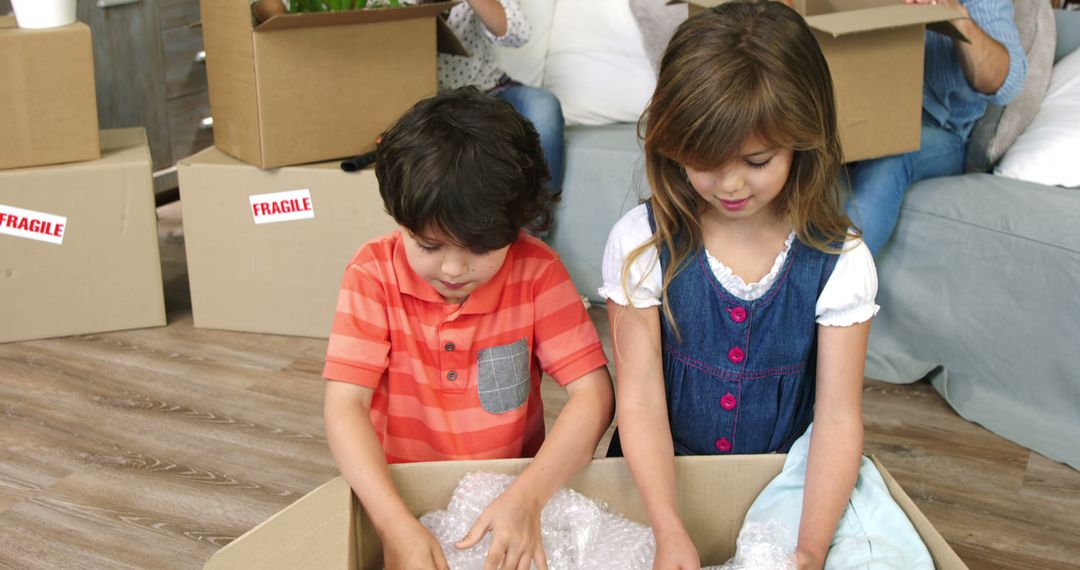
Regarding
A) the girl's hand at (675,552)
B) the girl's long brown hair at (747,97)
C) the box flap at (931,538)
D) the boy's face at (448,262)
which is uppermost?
the girl's long brown hair at (747,97)

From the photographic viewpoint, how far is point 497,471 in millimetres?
1092

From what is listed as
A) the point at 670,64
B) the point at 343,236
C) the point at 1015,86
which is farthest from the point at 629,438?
the point at 1015,86

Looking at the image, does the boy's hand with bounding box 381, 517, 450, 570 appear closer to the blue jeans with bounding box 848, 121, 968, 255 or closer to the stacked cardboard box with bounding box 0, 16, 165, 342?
the blue jeans with bounding box 848, 121, 968, 255

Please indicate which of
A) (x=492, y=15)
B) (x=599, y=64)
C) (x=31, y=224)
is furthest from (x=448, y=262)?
(x=599, y=64)

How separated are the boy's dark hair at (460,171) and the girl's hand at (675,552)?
326 millimetres

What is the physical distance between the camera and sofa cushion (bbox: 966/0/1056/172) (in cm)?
213

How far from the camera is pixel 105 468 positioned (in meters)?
1.72

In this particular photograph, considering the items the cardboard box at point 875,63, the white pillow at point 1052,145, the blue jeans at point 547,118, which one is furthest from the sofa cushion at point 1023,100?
the blue jeans at point 547,118

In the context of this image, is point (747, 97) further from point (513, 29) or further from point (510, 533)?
point (513, 29)

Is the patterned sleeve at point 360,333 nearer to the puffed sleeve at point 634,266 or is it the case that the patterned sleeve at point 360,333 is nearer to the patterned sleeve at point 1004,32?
the puffed sleeve at point 634,266

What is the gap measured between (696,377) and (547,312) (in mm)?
182

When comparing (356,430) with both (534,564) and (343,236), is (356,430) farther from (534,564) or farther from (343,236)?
(343,236)

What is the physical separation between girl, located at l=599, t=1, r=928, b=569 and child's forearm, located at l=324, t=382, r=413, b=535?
0.25 metres

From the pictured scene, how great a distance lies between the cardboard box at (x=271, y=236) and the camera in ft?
7.00
